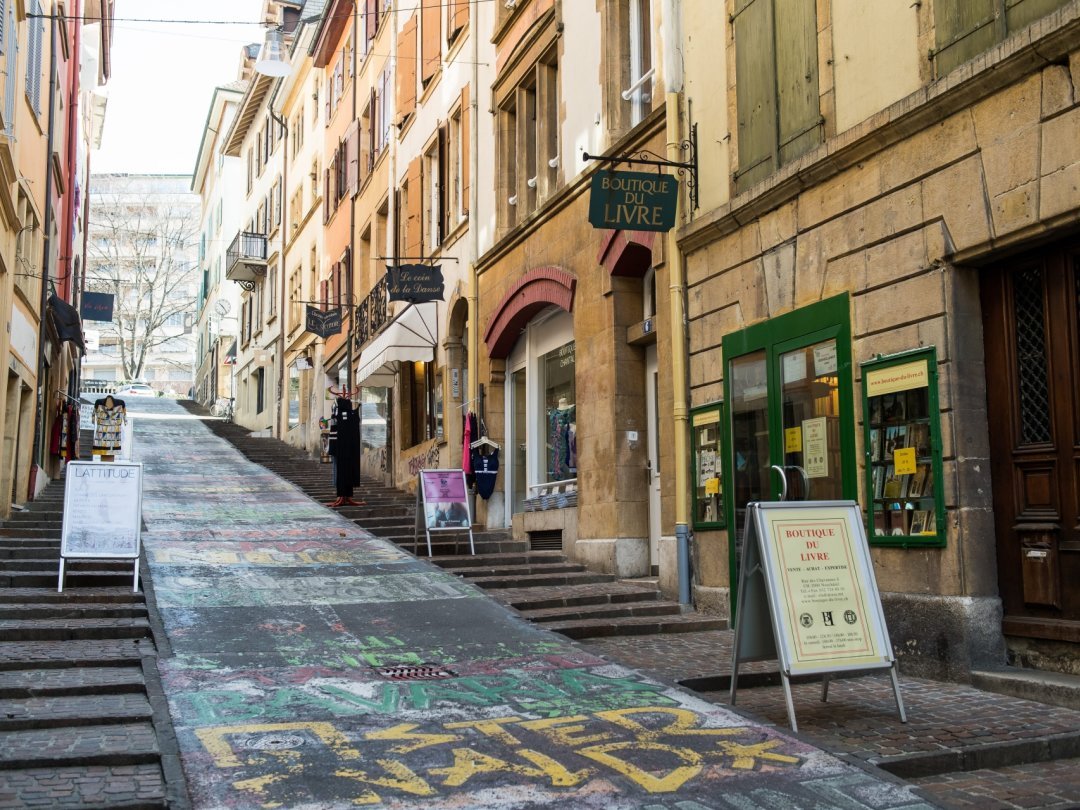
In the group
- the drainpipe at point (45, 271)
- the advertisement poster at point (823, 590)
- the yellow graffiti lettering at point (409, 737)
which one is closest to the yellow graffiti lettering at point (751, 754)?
the advertisement poster at point (823, 590)

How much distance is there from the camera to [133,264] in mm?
57188

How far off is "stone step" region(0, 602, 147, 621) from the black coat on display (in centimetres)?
851

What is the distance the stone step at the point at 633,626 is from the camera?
981cm

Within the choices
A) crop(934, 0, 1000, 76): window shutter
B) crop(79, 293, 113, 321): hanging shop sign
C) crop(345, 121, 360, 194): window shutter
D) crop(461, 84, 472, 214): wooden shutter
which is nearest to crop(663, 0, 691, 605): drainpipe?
crop(934, 0, 1000, 76): window shutter

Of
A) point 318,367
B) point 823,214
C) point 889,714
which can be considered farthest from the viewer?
point 318,367

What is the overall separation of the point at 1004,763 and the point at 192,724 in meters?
4.39

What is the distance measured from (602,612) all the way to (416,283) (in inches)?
369

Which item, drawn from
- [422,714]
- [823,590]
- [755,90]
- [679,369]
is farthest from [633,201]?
[422,714]

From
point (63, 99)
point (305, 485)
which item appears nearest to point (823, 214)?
point (305, 485)

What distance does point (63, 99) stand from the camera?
21.9 m

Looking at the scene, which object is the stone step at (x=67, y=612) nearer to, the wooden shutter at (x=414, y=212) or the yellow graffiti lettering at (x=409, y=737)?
the yellow graffiti lettering at (x=409, y=737)

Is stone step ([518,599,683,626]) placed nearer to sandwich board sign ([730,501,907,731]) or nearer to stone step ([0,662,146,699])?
stone step ([0,662,146,699])

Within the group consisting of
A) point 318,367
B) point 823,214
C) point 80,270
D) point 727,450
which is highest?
point 80,270

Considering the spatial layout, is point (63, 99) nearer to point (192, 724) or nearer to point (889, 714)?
point (192, 724)
